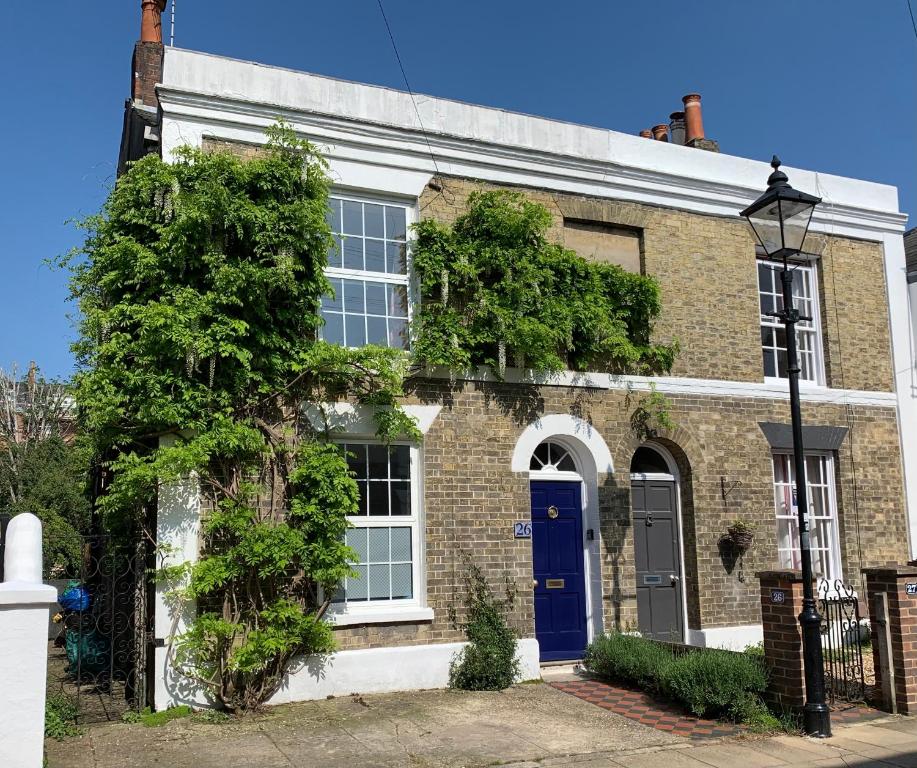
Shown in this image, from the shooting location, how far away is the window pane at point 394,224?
11141 mm

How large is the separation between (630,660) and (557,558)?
183 centimetres

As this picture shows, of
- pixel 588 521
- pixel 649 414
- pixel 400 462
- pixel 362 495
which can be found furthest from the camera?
pixel 649 414

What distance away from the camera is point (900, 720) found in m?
8.81

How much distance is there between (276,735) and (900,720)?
635 centimetres

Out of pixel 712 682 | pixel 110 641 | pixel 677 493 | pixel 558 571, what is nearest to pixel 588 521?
pixel 558 571

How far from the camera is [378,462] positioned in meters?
10.5

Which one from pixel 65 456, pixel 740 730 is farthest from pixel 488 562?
pixel 65 456

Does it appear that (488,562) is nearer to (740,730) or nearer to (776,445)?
(740,730)

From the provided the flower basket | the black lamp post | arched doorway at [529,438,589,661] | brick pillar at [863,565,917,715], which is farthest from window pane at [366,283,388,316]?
brick pillar at [863,565,917,715]

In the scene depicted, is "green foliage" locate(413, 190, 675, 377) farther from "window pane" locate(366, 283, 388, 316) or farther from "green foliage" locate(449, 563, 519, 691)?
"green foliage" locate(449, 563, 519, 691)

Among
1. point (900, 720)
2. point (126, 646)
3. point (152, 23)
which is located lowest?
point (900, 720)

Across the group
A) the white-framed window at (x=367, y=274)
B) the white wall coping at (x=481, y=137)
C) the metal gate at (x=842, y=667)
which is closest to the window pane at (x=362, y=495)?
the white-framed window at (x=367, y=274)

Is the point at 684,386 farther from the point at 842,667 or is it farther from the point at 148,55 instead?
the point at 148,55

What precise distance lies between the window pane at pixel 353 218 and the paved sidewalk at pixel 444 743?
Result: 18.7 ft
